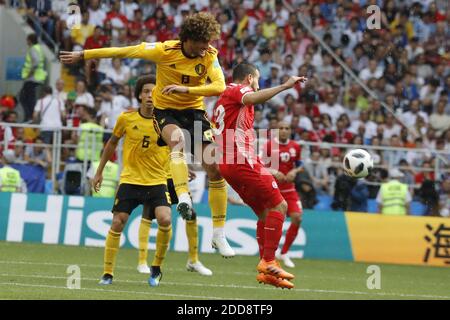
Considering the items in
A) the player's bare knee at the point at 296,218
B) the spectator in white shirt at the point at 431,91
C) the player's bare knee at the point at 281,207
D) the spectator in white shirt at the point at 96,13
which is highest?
the spectator in white shirt at the point at 96,13

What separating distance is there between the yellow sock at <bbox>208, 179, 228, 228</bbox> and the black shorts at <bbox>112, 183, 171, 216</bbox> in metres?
1.46

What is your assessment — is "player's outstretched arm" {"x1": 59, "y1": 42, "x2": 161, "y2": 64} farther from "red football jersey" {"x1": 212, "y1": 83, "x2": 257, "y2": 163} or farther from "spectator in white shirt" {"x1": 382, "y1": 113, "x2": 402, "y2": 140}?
"spectator in white shirt" {"x1": 382, "y1": 113, "x2": 402, "y2": 140}

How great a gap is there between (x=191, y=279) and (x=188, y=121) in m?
3.44

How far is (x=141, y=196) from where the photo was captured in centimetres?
1505

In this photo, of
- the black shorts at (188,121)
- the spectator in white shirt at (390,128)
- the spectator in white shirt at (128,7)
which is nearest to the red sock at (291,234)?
the spectator in white shirt at (390,128)

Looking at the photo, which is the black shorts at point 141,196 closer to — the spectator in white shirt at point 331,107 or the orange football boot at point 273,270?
the orange football boot at point 273,270

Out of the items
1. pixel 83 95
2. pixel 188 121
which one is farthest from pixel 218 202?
pixel 83 95

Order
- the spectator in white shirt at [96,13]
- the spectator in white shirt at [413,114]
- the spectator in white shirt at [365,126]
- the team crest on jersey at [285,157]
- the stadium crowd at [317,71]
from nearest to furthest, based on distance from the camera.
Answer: the team crest on jersey at [285,157] → the stadium crowd at [317,71] → the spectator in white shirt at [365,126] → the spectator in white shirt at [96,13] → the spectator in white shirt at [413,114]

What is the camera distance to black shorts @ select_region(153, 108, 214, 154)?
43.2ft

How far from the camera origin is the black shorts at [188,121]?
13.2 meters

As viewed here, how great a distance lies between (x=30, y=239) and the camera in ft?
72.2

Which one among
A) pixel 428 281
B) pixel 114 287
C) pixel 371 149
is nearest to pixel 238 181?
pixel 114 287

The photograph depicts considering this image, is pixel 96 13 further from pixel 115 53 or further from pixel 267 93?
pixel 267 93

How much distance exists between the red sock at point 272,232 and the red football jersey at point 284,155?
7.61 metres
